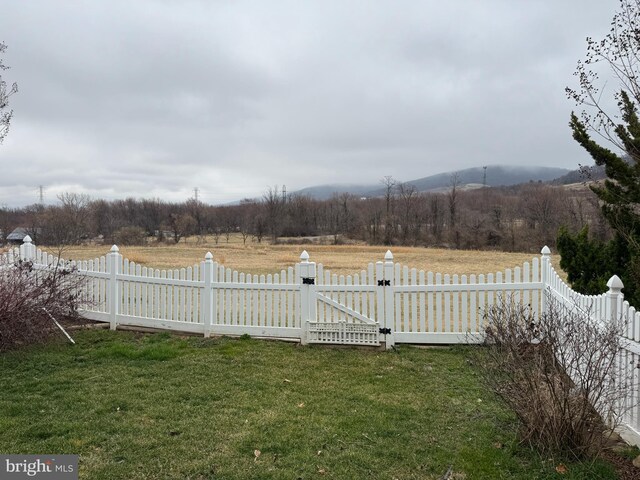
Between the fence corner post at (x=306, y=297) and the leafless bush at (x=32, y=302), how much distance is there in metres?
3.66

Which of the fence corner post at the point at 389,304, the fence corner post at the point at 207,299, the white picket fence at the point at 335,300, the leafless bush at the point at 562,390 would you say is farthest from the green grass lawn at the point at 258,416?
the fence corner post at the point at 207,299

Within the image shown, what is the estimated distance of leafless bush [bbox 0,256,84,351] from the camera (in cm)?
573

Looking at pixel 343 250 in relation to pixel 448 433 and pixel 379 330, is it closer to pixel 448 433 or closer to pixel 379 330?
pixel 379 330

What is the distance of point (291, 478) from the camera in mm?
3025

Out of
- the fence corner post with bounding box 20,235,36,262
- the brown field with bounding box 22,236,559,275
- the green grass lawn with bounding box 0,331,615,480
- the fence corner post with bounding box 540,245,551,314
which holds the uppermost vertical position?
the fence corner post with bounding box 20,235,36,262

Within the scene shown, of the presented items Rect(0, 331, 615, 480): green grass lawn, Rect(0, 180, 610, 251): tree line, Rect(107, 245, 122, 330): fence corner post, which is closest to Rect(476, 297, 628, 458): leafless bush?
Rect(0, 331, 615, 480): green grass lawn

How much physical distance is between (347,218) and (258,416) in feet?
188

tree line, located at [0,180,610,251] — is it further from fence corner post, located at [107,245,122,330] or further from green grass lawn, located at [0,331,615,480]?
green grass lawn, located at [0,331,615,480]

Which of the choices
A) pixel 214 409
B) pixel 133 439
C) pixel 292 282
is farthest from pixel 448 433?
pixel 292 282

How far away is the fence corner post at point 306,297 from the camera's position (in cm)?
682

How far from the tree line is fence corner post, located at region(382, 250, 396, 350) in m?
33.1

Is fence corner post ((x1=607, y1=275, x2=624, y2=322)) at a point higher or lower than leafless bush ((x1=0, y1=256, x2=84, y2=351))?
higher

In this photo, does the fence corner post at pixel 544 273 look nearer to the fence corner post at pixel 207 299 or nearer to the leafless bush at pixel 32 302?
the fence corner post at pixel 207 299

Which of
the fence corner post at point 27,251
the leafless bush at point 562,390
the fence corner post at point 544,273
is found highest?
the fence corner post at point 27,251
